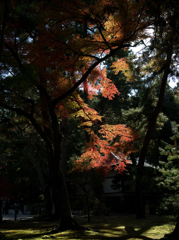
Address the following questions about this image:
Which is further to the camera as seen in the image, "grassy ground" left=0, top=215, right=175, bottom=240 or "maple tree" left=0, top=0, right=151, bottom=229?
"maple tree" left=0, top=0, right=151, bottom=229

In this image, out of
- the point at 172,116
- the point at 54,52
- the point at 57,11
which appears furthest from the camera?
the point at 172,116

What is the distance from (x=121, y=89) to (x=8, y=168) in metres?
14.8

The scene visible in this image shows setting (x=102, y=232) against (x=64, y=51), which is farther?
(x=64, y=51)

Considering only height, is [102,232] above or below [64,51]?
below

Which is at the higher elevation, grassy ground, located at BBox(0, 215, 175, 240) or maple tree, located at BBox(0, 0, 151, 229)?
maple tree, located at BBox(0, 0, 151, 229)

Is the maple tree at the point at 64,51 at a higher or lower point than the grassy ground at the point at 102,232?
higher

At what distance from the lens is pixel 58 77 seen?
9680 millimetres

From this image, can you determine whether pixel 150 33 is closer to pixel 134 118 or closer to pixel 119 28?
pixel 119 28

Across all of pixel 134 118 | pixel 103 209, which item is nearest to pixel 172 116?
pixel 134 118

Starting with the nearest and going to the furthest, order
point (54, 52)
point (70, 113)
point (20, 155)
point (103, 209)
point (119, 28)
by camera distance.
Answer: point (119, 28)
point (54, 52)
point (70, 113)
point (103, 209)
point (20, 155)

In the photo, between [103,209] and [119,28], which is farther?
[103,209]

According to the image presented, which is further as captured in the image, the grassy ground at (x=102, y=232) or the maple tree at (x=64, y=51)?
the maple tree at (x=64, y=51)

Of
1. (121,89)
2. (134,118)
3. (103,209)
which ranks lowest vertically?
(103,209)

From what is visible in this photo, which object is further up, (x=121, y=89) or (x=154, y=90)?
(x=121, y=89)
